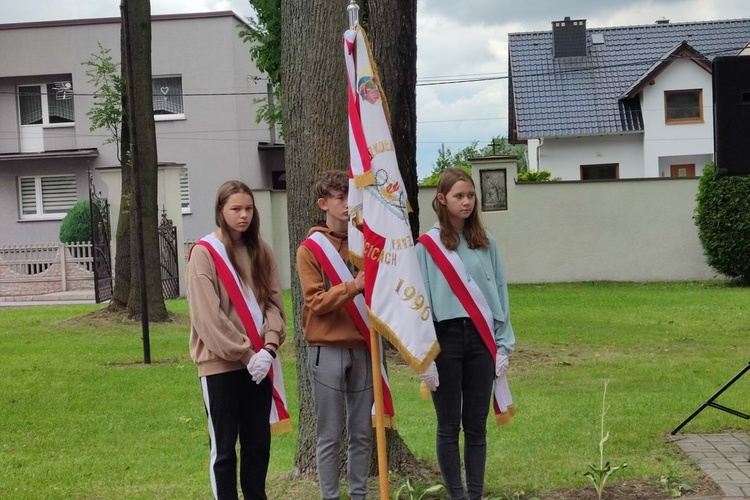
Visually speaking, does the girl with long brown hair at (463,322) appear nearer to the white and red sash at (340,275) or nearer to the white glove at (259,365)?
the white and red sash at (340,275)

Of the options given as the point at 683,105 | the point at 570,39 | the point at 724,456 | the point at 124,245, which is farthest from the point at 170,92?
the point at 724,456

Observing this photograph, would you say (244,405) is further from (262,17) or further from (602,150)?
(602,150)

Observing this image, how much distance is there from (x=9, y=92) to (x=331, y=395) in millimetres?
34135

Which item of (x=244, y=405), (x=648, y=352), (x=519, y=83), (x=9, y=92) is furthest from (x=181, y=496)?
(x=519, y=83)

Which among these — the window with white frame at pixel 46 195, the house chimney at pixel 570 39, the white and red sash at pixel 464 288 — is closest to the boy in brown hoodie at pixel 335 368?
the white and red sash at pixel 464 288

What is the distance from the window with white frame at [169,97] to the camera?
35.7 metres

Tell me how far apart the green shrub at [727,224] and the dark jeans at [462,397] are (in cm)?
1703

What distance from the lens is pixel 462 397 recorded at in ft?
18.4

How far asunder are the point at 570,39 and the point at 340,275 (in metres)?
37.6

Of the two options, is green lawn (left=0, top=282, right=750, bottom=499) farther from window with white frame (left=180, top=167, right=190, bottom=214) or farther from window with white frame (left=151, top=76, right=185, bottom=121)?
window with white frame (left=151, top=76, right=185, bottom=121)

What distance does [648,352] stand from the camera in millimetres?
12930

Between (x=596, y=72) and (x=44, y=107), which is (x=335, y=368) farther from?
(x=596, y=72)

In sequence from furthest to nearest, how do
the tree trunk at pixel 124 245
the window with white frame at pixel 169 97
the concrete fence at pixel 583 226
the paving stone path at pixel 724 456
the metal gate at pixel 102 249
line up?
the window with white frame at pixel 169 97, the concrete fence at pixel 583 226, the metal gate at pixel 102 249, the tree trunk at pixel 124 245, the paving stone path at pixel 724 456

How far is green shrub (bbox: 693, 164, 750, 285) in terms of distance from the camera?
842 inches
